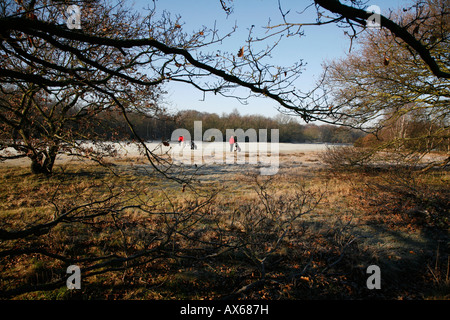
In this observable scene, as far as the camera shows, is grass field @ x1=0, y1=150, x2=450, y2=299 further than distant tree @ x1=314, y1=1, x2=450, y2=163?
No

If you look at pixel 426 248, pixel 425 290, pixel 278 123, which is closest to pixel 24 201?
pixel 425 290

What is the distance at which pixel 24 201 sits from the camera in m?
7.41

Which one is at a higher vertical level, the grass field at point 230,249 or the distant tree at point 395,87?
the distant tree at point 395,87

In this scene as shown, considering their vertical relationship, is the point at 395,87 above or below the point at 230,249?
above

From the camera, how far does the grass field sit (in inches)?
142

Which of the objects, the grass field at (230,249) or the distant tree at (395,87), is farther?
the distant tree at (395,87)

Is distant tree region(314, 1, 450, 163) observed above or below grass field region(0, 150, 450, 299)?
above

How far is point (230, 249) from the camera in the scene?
360 cm

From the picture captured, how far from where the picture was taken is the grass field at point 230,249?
360cm

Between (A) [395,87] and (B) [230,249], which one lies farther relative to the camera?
(A) [395,87]

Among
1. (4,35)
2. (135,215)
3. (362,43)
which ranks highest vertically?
(362,43)

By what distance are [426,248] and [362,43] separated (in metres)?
7.05
